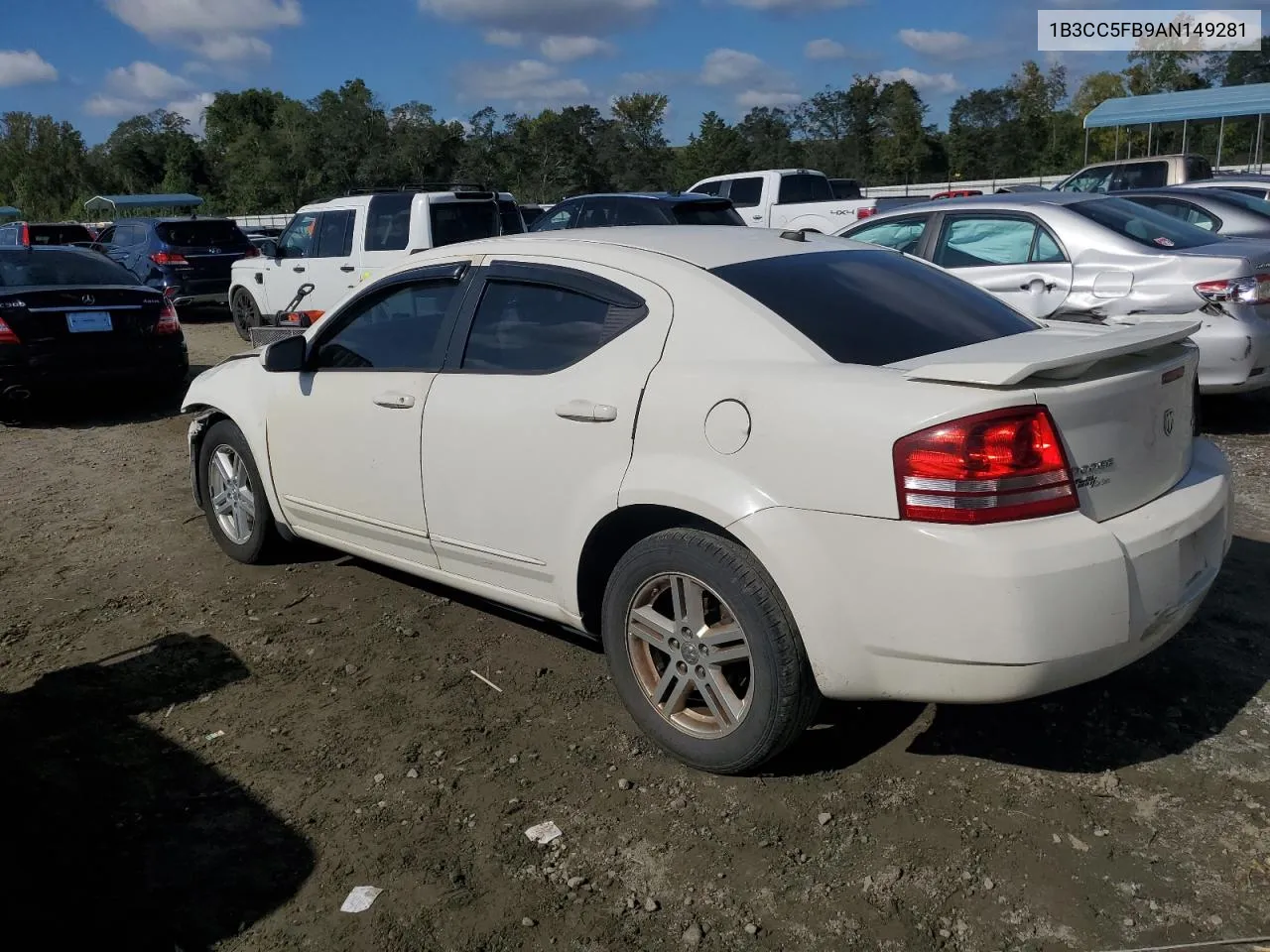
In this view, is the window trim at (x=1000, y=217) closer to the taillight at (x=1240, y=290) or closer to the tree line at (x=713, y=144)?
the taillight at (x=1240, y=290)

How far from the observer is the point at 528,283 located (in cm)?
391

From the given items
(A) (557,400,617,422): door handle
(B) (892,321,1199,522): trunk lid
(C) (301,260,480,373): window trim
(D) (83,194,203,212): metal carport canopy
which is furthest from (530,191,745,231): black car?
(D) (83,194,203,212): metal carport canopy

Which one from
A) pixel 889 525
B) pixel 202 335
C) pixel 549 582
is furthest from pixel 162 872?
pixel 202 335

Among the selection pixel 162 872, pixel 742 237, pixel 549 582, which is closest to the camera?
pixel 162 872

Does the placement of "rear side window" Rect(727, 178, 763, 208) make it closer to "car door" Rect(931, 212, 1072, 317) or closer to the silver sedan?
the silver sedan

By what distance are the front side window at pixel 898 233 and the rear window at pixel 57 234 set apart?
17.3m

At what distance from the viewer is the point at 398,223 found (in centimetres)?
1189

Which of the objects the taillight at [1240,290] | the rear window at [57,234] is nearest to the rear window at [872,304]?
the taillight at [1240,290]

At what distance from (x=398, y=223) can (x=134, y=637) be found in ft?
26.4

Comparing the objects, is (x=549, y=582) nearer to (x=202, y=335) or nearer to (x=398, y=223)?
(x=398, y=223)

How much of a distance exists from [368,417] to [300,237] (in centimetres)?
962

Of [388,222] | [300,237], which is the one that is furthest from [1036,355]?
[300,237]

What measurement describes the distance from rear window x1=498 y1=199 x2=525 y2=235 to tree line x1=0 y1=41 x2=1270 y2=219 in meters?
33.9

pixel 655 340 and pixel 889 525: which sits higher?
pixel 655 340
